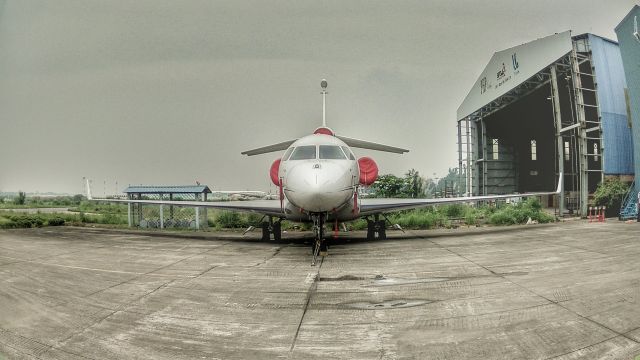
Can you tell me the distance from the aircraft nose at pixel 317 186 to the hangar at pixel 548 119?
18.8m

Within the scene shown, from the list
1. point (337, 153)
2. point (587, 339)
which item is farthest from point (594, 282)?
point (337, 153)

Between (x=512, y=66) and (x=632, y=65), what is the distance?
27.7ft

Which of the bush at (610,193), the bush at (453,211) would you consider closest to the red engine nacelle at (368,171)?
the bush at (453,211)

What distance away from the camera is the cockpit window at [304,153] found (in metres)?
8.91

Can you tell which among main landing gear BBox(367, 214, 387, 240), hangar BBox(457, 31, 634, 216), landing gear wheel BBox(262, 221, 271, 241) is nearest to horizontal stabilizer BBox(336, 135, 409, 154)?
main landing gear BBox(367, 214, 387, 240)

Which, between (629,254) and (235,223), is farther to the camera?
(235,223)

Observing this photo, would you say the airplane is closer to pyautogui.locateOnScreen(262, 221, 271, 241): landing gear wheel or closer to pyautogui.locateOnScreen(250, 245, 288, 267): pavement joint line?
pyautogui.locateOnScreen(250, 245, 288, 267): pavement joint line

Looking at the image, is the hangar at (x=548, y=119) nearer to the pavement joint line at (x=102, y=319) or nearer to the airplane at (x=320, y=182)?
the airplane at (x=320, y=182)

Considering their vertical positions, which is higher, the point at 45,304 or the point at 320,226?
the point at 320,226

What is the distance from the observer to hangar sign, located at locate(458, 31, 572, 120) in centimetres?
2309

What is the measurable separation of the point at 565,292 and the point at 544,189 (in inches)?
1619

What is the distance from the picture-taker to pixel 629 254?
8305 mm

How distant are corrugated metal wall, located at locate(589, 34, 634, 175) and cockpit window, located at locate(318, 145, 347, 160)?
21.3 m

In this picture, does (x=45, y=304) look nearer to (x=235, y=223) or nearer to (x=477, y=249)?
(x=477, y=249)
